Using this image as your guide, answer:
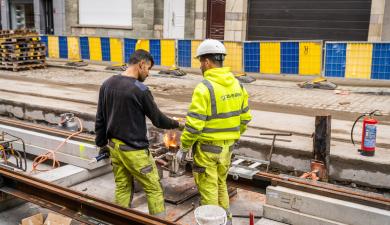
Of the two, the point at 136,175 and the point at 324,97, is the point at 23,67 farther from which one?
the point at 136,175

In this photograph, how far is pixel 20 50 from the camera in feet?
58.3

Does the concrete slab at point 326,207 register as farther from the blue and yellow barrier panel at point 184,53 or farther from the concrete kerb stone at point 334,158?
the blue and yellow barrier panel at point 184,53

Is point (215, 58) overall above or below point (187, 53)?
above

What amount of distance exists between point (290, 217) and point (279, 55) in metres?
10.0

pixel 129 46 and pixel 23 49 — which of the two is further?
pixel 129 46

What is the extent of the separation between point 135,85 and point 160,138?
2812mm

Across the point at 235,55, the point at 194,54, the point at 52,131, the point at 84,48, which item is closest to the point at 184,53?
the point at 194,54

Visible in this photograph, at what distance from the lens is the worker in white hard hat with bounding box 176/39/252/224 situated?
449 centimetres

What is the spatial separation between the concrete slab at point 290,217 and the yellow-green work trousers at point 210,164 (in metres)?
1.03

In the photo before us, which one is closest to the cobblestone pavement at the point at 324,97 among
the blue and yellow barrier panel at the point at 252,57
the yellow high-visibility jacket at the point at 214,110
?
the blue and yellow barrier panel at the point at 252,57

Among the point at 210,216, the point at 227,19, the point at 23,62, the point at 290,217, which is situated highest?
the point at 227,19

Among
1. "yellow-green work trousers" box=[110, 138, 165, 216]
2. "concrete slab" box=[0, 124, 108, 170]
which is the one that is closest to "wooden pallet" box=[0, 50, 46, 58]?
"concrete slab" box=[0, 124, 108, 170]

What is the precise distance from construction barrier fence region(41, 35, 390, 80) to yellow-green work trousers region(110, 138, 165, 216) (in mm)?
10040

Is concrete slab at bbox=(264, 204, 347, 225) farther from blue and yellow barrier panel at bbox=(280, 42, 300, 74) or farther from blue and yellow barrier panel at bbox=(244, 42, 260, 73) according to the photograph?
blue and yellow barrier panel at bbox=(244, 42, 260, 73)
